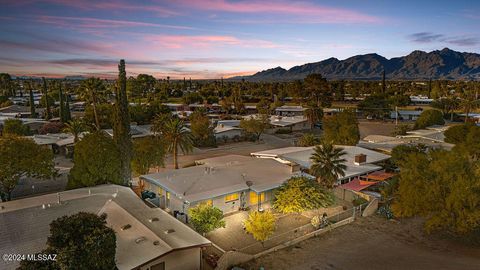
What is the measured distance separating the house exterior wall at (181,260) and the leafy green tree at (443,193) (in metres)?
15.1

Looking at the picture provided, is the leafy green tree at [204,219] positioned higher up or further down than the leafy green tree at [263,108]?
further down

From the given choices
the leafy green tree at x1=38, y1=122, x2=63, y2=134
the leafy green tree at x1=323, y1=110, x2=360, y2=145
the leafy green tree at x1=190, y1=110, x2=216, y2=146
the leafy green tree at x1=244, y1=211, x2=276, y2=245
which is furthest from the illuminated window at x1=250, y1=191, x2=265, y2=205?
the leafy green tree at x1=38, y1=122, x2=63, y2=134

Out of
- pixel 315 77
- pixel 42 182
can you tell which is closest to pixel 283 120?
pixel 315 77

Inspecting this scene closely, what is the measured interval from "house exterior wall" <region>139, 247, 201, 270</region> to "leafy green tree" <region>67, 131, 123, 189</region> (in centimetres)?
1354

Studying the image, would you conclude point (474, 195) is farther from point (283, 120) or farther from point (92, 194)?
point (283, 120)

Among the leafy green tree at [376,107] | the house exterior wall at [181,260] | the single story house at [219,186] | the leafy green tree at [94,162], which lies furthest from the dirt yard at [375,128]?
the house exterior wall at [181,260]

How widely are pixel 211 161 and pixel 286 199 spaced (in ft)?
40.6

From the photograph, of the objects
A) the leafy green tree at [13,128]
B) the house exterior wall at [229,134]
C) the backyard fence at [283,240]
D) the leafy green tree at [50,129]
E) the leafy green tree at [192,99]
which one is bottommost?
the backyard fence at [283,240]

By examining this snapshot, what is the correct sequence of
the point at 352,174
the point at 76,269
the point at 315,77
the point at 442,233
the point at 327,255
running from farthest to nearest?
the point at 315,77, the point at 352,174, the point at 442,233, the point at 327,255, the point at 76,269

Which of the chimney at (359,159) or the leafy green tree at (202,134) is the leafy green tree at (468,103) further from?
the leafy green tree at (202,134)

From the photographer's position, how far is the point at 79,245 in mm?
14164

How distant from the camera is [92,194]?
26.5 m

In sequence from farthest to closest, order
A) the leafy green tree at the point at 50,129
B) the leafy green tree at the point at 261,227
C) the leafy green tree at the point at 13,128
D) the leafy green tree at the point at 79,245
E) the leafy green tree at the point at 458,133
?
the leafy green tree at the point at 50,129
the leafy green tree at the point at 13,128
the leafy green tree at the point at 458,133
the leafy green tree at the point at 261,227
the leafy green tree at the point at 79,245

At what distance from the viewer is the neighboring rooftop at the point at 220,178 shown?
2770cm
